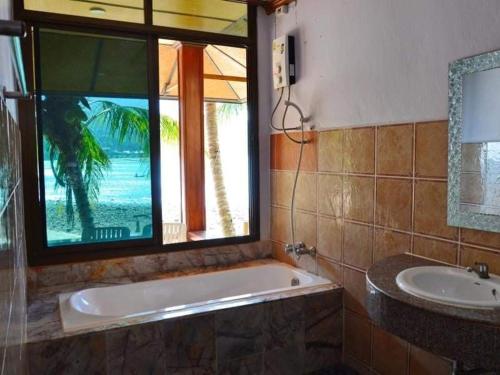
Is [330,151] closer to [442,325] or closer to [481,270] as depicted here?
[481,270]

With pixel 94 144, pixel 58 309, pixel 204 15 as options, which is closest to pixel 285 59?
pixel 204 15

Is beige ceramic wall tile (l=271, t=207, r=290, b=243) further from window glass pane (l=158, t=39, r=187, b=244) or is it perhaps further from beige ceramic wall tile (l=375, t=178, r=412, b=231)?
window glass pane (l=158, t=39, r=187, b=244)

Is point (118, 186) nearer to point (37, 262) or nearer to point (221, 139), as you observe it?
point (37, 262)

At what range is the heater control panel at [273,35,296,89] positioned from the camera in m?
2.72

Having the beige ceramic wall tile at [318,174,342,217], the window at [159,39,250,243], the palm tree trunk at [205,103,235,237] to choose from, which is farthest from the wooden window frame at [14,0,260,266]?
the palm tree trunk at [205,103,235,237]

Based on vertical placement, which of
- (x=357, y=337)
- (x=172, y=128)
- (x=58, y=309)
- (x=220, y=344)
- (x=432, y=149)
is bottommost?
(x=357, y=337)

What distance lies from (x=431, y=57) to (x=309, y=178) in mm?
1065

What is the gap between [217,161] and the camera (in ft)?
14.7

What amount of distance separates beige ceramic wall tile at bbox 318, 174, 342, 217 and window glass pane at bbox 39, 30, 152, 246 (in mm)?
1168

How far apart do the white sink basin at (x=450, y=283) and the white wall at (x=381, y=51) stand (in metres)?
0.69

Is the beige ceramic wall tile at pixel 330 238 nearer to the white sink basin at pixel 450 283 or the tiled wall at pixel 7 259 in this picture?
the white sink basin at pixel 450 283

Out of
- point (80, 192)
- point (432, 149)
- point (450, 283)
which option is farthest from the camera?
point (80, 192)

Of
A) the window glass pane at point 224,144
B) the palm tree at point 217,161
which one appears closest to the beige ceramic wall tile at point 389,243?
the window glass pane at point 224,144

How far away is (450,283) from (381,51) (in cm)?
121
